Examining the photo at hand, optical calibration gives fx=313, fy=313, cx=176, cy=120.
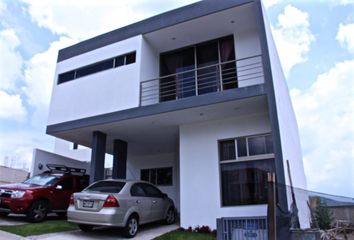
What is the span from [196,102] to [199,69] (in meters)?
1.68

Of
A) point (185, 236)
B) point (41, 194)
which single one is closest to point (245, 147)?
point (185, 236)

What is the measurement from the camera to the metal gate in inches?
272

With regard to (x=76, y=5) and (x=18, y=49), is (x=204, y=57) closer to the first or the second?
(x=76, y=5)

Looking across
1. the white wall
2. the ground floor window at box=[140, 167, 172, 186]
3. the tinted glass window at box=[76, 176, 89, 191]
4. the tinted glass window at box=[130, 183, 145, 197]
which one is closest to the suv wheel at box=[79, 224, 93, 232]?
the tinted glass window at box=[130, 183, 145, 197]

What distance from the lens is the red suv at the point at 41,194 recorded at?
945 centimetres

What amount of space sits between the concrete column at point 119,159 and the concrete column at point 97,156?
70 centimetres

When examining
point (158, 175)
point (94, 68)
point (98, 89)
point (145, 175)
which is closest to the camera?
point (98, 89)

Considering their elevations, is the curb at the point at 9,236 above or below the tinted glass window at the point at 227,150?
below

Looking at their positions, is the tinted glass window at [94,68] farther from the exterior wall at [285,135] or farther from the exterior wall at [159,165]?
the exterior wall at [285,135]

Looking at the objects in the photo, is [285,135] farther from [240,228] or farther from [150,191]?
[150,191]

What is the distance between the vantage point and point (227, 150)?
9922 millimetres

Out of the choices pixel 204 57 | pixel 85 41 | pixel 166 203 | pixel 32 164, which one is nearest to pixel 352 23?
pixel 204 57

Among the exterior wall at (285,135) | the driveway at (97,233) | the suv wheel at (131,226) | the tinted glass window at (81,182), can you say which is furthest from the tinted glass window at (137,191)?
the exterior wall at (285,135)

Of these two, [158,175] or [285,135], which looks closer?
[285,135]
